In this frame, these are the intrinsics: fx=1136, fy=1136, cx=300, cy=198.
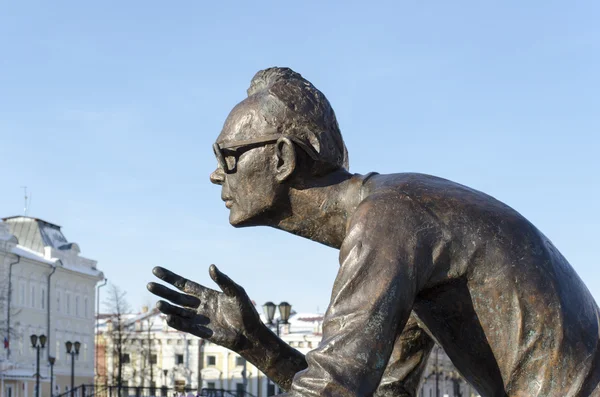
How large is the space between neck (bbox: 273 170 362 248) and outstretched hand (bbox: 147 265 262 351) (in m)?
0.27

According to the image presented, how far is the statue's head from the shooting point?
259cm

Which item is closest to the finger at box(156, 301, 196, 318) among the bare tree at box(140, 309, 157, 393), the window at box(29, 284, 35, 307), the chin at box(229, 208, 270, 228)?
the chin at box(229, 208, 270, 228)

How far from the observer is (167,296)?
9.28 ft

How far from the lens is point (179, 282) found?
115 inches

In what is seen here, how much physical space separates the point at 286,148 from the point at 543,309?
670 mm

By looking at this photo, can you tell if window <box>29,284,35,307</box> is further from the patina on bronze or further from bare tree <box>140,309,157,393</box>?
the patina on bronze

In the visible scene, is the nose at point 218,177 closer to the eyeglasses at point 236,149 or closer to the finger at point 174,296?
the eyeglasses at point 236,149

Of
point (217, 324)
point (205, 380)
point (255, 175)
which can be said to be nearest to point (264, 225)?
point (255, 175)

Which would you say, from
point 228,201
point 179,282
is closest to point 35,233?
point 179,282

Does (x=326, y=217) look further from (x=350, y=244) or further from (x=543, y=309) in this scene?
(x=543, y=309)

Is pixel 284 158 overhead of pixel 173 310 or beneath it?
overhead

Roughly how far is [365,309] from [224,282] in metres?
0.60

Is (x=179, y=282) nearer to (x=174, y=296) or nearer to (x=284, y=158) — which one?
(x=174, y=296)

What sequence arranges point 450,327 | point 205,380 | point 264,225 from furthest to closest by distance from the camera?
point 205,380
point 264,225
point 450,327
